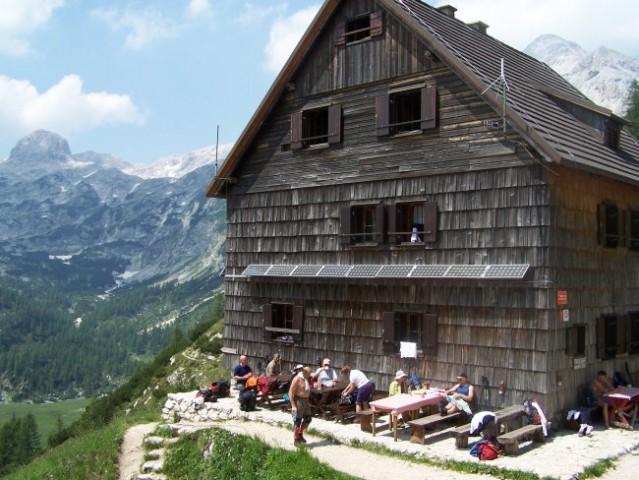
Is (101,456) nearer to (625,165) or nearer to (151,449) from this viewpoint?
(151,449)

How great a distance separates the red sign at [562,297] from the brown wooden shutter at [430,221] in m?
3.32

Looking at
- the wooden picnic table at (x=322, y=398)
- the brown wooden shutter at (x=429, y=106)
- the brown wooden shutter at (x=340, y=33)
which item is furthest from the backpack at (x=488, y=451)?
the brown wooden shutter at (x=340, y=33)

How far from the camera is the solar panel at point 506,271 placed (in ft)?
48.9

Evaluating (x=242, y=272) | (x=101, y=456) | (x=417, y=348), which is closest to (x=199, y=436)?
(x=101, y=456)

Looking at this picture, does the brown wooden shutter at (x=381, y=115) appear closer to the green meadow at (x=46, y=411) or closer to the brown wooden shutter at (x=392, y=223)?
the brown wooden shutter at (x=392, y=223)

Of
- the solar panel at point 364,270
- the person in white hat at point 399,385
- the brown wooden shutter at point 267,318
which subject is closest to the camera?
the person in white hat at point 399,385

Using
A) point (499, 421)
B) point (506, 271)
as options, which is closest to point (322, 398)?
point (499, 421)

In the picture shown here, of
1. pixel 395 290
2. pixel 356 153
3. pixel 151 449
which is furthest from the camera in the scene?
pixel 356 153

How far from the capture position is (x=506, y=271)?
596 inches

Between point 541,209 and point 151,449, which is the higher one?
point 541,209

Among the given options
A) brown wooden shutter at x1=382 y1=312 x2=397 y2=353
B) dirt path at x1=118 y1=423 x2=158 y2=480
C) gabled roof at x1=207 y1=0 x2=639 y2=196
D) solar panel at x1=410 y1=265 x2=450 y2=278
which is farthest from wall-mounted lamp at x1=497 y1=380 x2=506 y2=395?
dirt path at x1=118 y1=423 x2=158 y2=480

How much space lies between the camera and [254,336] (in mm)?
21250

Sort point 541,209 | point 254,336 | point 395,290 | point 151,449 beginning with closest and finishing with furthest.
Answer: point 541,209 < point 151,449 < point 395,290 < point 254,336

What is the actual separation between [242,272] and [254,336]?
7.11 ft
